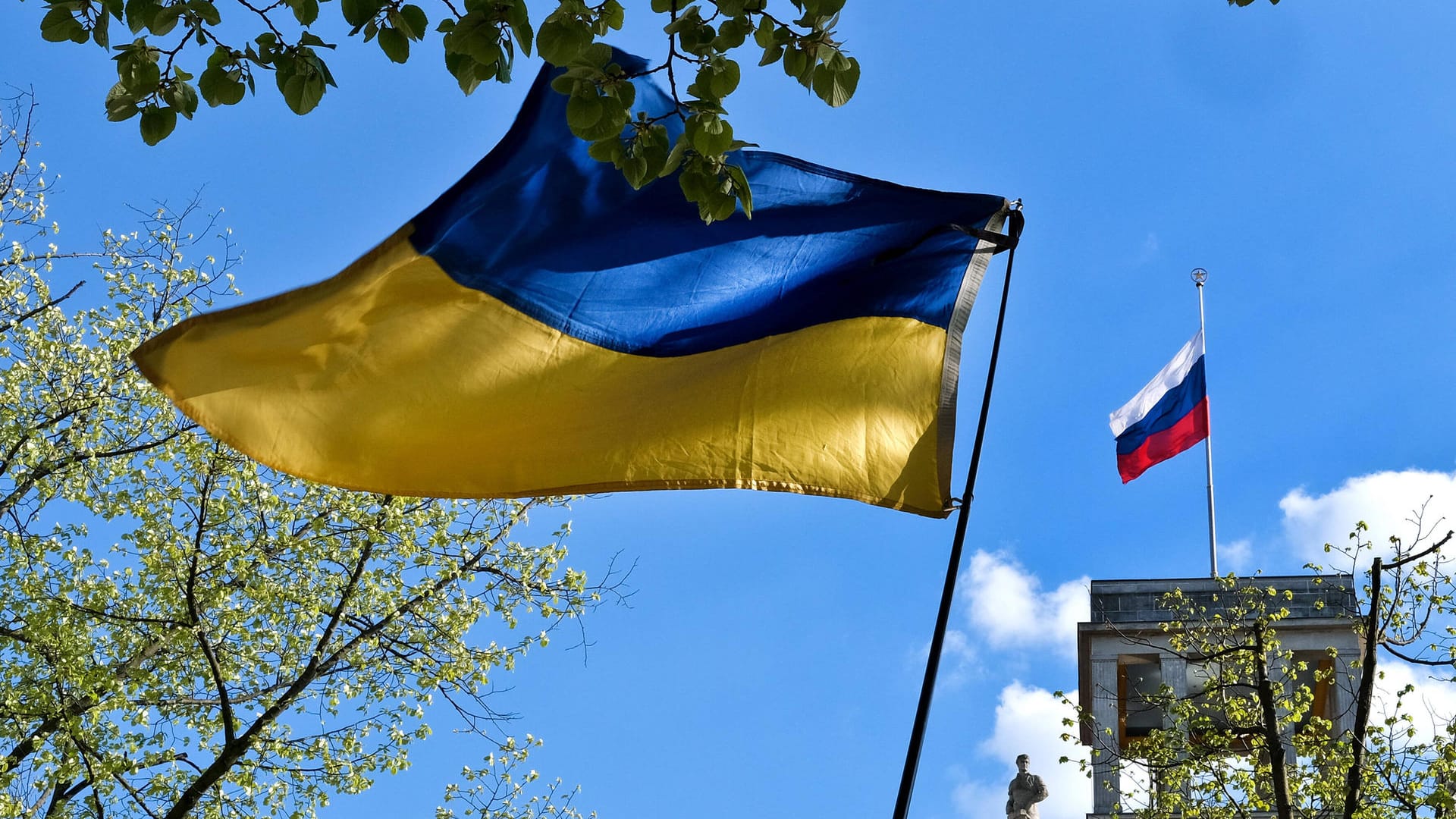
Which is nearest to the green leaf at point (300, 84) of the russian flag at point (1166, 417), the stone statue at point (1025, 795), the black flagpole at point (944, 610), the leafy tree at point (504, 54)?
the leafy tree at point (504, 54)

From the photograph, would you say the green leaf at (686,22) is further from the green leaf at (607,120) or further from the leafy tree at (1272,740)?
the leafy tree at (1272,740)

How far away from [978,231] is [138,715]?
1118 cm

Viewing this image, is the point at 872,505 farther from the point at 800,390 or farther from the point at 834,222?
the point at 834,222

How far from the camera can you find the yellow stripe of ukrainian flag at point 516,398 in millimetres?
7203

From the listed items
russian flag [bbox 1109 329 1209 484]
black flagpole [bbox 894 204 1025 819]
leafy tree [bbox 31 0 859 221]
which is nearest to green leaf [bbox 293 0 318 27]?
leafy tree [bbox 31 0 859 221]

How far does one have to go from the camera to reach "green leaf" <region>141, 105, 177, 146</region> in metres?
5.32

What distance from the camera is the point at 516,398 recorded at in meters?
7.55

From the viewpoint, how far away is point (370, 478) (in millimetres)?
7270

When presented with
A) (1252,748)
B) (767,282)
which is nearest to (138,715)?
(767,282)

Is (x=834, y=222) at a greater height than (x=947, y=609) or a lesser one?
greater

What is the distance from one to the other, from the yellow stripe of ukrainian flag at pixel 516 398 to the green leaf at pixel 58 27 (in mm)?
2377

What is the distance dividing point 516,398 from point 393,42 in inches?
107

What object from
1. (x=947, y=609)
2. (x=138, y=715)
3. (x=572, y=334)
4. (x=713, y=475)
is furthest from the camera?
(x=138, y=715)

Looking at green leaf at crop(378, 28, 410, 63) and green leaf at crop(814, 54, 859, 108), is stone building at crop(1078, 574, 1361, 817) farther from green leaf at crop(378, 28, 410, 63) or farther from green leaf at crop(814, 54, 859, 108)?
green leaf at crop(378, 28, 410, 63)
